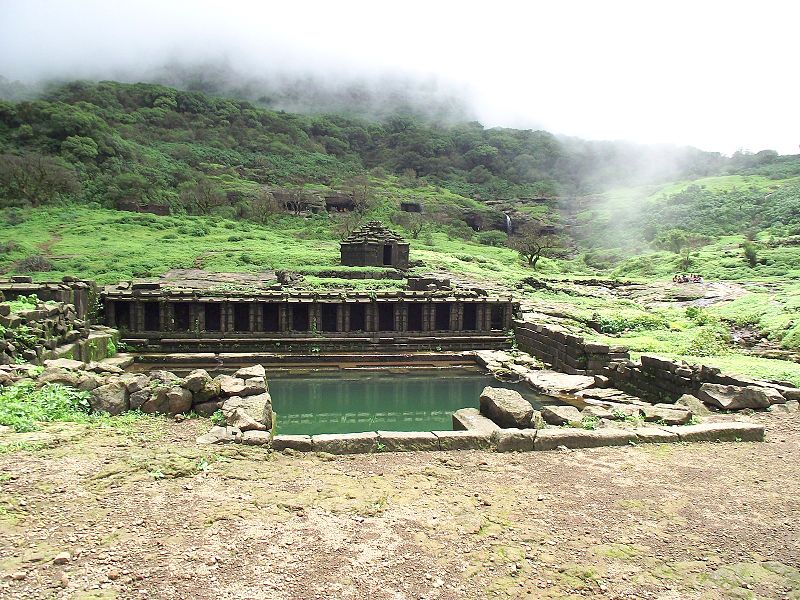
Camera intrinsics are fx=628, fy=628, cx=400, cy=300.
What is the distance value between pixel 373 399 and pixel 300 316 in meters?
7.53

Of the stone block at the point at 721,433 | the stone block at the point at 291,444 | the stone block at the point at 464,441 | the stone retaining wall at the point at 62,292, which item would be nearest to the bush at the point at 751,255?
the stone block at the point at 721,433

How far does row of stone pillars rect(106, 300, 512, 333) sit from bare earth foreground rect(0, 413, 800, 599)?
16.8m

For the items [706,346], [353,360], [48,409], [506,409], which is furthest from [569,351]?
[48,409]

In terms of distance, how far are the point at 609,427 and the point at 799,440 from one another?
10.8ft

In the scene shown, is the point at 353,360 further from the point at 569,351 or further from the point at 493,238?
the point at 493,238

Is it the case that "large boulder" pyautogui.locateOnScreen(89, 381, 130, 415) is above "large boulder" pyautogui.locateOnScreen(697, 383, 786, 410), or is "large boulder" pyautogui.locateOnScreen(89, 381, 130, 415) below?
above

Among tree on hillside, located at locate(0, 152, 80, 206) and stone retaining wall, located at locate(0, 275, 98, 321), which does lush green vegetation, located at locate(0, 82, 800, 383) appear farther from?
stone retaining wall, located at locate(0, 275, 98, 321)

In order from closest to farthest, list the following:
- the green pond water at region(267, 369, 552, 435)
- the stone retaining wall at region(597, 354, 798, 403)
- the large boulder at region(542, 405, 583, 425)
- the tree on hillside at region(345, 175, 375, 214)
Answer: the large boulder at region(542, 405, 583, 425), the stone retaining wall at region(597, 354, 798, 403), the green pond water at region(267, 369, 552, 435), the tree on hillside at region(345, 175, 375, 214)

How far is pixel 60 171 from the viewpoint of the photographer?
66.2m

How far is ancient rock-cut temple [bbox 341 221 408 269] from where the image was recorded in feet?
144

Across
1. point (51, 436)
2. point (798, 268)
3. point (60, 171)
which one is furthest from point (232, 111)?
point (51, 436)

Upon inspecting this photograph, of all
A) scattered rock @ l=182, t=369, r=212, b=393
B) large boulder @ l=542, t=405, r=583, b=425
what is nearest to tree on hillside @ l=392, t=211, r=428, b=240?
large boulder @ l=542, t=405, r=583, b=425

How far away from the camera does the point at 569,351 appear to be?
73.6 feet

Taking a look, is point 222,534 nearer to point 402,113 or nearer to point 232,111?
point 232,111
